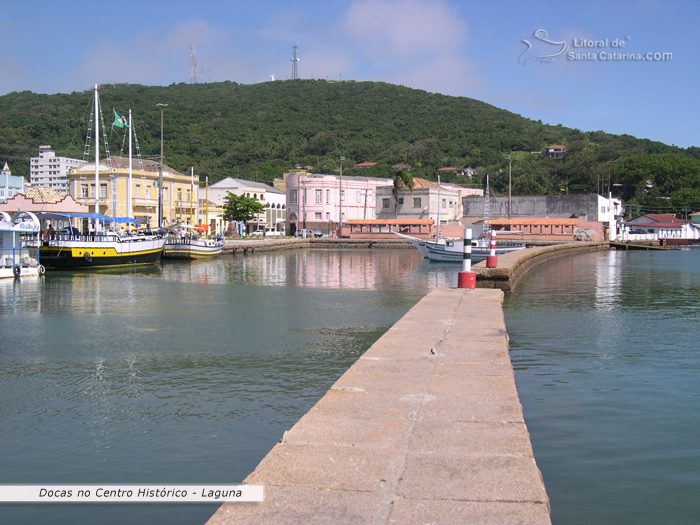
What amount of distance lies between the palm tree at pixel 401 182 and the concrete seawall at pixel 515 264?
2338 centimetres

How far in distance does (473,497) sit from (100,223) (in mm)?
52493

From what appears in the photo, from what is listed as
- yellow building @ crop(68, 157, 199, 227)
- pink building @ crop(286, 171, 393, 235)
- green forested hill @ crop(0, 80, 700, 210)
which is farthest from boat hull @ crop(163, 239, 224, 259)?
green forested hill @ crop(0, 80, 700, 210)

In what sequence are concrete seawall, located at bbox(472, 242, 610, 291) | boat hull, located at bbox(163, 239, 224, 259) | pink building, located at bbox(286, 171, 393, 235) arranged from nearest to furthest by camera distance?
concrete seawall, located at bbox(472, 242, 610, 291) < boat hull, located at bbox(163, 239, 224, 259) < pink building, located at bbox(286, 171, 393, 235)

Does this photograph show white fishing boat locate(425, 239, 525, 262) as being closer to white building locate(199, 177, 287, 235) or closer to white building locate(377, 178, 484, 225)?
white building locate(377, 178, 484, 225)

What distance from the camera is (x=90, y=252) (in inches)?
1384

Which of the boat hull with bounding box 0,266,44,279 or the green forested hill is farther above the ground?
the green forested hill

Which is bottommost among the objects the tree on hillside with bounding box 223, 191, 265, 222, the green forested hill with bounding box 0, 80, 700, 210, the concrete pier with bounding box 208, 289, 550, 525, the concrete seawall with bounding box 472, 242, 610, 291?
the concrete pier with bounding box 208, 289, 550, 525

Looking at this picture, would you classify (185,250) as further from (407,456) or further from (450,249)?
(407,456)

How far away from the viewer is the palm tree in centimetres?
7825

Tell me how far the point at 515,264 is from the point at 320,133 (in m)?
118

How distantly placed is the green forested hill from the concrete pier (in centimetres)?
9100

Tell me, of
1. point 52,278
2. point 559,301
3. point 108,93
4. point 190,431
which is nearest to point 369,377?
point 190,431

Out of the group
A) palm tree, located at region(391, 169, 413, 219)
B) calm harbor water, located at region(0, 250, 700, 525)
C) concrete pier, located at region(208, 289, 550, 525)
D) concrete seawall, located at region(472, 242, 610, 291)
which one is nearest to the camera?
concrete pier, located at region(208, 289, 550, 525)

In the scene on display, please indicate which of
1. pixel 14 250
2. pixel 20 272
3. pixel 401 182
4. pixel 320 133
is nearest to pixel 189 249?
pixel 20 272
